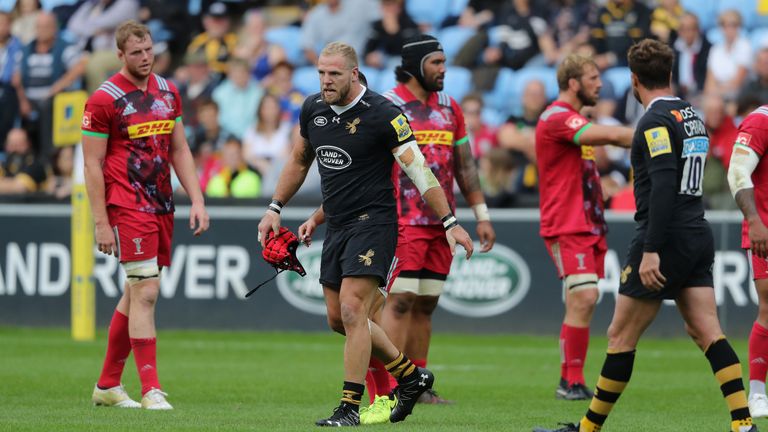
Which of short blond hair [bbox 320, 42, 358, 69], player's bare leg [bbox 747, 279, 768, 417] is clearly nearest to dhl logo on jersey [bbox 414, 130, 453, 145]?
short blond hair [bbox 320, 42, 358, 69]

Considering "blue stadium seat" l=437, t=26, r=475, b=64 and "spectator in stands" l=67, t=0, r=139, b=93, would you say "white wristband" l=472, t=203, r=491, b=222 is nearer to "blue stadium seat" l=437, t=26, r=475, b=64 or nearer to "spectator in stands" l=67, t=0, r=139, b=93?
"blue stadium seat" l=437, t=26, r=475, b=64

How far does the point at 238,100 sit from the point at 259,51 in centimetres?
131

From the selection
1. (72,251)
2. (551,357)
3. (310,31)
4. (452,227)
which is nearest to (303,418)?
(452,227)

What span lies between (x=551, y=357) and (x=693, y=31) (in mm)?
6895

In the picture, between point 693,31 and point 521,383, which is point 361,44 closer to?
point 693,31

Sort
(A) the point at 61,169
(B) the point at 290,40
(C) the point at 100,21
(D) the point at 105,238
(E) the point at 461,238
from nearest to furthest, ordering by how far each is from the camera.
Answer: (E) the point at 461,238 < (D) the point at 105,238 < (A) the point at 61,169 < (C) the point at 100,21 < (B) the point at 290,40

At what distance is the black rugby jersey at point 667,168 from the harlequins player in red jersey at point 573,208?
3.00m

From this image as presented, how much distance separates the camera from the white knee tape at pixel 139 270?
952 centimetres

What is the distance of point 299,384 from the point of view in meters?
11.5

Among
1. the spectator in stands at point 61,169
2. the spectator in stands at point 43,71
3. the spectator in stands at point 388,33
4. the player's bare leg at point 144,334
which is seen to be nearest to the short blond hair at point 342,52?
the player's bare leg at point 144,334

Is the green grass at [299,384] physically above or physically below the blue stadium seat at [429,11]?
below

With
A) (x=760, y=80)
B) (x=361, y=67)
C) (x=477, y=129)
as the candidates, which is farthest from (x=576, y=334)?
(x=361, y=67)

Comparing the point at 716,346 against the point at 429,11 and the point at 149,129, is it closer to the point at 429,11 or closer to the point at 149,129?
the point at 149,129

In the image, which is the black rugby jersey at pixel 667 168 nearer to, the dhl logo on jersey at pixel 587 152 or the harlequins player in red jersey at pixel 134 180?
the dhl logo on jersey at pixel 587 152
